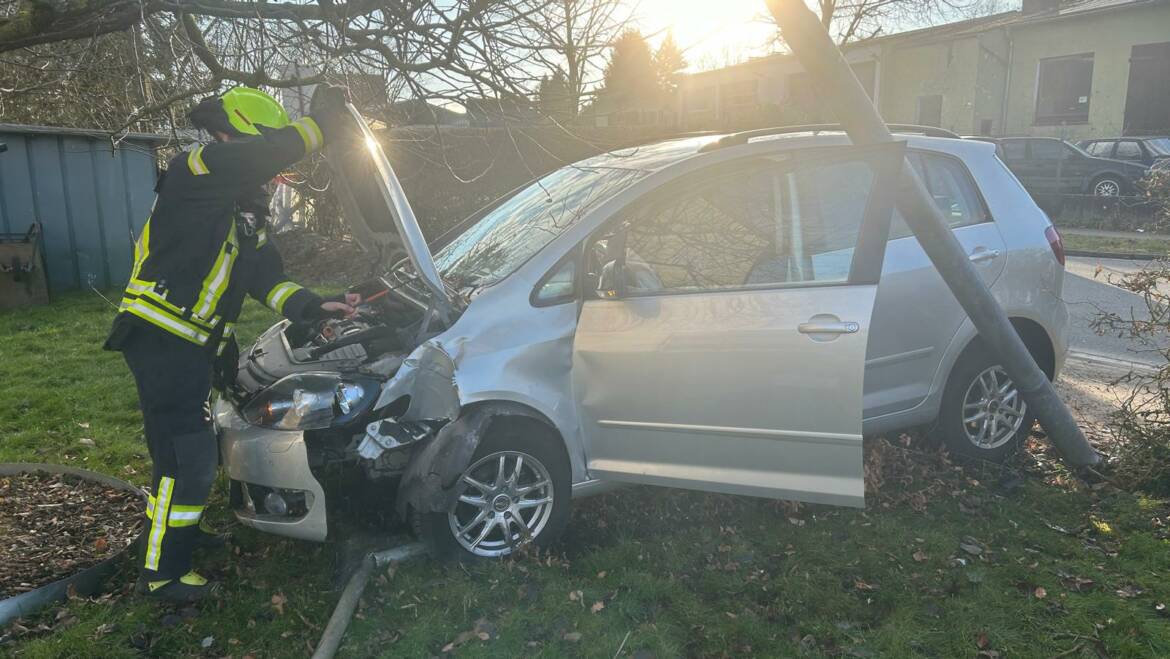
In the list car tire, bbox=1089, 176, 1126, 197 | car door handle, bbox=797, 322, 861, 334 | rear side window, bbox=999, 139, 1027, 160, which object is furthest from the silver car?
rear side window, bbox=999, 139, 1027, 160

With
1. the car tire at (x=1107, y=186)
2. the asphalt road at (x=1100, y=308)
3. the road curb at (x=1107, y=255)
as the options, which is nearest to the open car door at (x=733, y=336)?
the asphalt road at (x=1100, y=308)

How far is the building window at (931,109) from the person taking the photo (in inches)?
1039

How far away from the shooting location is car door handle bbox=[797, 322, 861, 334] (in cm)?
323

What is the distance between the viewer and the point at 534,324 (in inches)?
134

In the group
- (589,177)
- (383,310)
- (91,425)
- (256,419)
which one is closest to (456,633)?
(256,419)

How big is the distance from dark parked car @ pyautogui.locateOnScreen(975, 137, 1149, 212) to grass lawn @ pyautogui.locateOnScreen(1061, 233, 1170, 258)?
10.1 feet

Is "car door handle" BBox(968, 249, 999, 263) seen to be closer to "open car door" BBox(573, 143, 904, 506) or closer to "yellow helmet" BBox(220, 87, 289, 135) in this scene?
"open car door" BBox(573, 143, 904, 506)

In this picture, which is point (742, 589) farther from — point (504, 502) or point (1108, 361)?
point (1108, 361)

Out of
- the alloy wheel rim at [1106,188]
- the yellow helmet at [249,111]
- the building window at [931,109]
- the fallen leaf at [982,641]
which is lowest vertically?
the fallen leaf at [982,641]

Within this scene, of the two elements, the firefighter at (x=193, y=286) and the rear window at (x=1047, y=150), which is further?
the rear window at (x=1047, y=150)

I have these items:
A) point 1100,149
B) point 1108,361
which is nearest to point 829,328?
point 1108,361

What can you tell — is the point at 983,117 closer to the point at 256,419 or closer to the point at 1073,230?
the point at 1073,230

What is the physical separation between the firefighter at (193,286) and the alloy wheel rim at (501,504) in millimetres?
1055

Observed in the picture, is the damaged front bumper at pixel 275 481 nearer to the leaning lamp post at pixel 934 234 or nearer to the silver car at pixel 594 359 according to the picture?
the silver car at pixel 594 359
